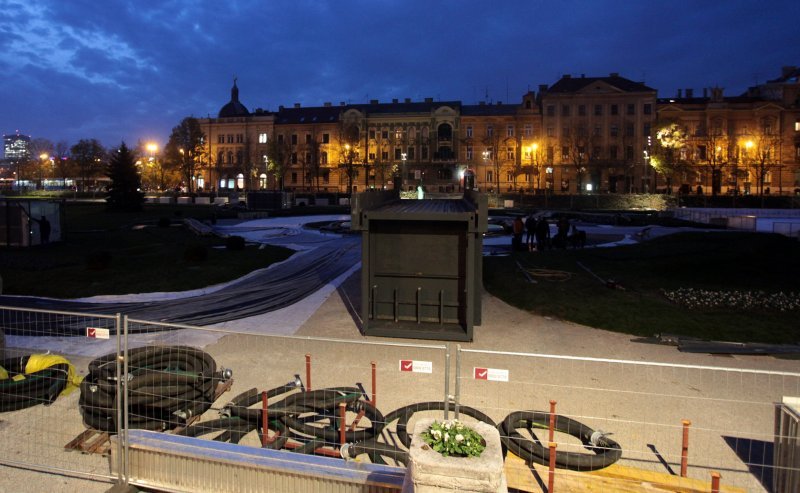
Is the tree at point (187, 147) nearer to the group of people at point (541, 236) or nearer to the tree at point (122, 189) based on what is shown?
the tree at point (122, 189)

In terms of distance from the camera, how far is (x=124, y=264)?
78.6ft

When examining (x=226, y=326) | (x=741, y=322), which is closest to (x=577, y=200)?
(x=741, y=322)

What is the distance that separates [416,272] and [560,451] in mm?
7057

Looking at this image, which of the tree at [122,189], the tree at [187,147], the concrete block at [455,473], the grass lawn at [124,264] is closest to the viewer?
the concrete block at [455,473]

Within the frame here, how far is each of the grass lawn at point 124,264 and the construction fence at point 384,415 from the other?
8690mm

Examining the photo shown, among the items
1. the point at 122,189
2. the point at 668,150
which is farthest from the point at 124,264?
the point at 668,150

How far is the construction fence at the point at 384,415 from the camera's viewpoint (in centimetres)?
619

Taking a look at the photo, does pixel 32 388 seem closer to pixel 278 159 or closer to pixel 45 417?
pixel 45 417

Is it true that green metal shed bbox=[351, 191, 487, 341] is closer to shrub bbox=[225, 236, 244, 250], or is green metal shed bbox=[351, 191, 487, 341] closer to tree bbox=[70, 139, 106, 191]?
shrub bbox=[225, 236, 244, 250]

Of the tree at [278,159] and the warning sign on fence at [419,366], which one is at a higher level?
the tree at [278,159]

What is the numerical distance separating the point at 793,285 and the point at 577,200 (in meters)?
52.0

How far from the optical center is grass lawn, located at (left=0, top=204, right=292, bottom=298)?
1938cm

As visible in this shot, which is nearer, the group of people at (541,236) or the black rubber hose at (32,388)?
the black rubber hose at (32,388)

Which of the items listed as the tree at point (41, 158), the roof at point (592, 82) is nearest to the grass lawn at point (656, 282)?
the roof at point (592, 82)
